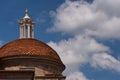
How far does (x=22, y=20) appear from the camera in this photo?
179 ft

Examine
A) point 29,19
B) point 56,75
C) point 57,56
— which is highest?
point 29,19

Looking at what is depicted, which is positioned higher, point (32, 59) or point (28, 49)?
point (28, 49)

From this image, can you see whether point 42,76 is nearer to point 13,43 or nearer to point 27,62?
point 27,62

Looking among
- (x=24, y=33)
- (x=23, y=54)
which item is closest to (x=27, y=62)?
(x=23, y=54)

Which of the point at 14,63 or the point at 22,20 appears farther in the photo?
the point at 22,20

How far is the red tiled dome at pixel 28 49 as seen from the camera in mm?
50188

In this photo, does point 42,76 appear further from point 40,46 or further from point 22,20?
point 22,20

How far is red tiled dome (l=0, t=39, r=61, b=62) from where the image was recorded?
50188 millimetres

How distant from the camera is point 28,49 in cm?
5041

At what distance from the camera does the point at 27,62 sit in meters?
49.8

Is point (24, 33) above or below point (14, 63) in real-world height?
above

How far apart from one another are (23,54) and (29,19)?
5.96 metres

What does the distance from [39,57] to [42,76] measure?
2.11 meters

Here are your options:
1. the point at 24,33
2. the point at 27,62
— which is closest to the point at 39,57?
the point at 27,62
